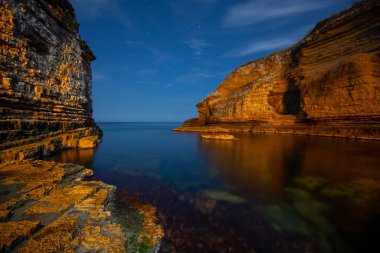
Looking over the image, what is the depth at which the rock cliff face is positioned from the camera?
29.5ft

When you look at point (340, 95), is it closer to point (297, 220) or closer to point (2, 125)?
point (297, 220)

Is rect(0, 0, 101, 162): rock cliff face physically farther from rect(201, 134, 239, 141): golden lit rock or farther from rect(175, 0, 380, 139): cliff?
rect(175, 0, 380, 139): cliff

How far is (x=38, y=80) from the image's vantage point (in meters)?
11.6

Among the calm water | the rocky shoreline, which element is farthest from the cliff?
the calm water

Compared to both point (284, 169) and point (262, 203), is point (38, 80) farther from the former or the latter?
point (284, 169)

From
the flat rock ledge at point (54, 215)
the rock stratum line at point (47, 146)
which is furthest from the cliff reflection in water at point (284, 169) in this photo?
the flat rock ledge at point (54, 215)

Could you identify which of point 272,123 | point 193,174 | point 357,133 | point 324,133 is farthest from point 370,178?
point 272,123

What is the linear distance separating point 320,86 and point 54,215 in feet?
93.0

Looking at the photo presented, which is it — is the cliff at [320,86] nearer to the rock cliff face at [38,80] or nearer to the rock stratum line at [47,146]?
the rock stratum line at [47,146]

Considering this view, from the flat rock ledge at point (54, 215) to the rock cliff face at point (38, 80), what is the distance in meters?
3.98

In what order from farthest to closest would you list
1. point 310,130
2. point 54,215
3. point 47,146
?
point 310,130 → point 47,146 → point 54,215

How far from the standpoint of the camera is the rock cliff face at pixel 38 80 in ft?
29.5

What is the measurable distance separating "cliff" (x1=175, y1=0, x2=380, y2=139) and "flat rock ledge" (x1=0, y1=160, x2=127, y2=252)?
24.2 metres

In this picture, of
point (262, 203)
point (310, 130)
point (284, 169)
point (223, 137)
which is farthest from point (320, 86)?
point (262, 203)
